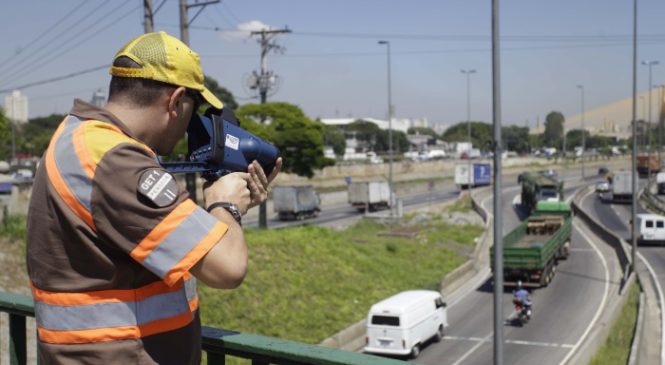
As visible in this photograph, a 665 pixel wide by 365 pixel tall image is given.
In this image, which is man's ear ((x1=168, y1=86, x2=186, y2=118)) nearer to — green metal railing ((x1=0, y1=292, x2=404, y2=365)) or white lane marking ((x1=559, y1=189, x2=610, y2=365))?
green metal railing ((x1=0, y1=292, x2=404, y2=365))

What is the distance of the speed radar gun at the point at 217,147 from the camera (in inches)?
100

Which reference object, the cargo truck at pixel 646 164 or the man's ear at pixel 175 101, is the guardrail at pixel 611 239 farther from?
the cargo truck at pixel 646 164

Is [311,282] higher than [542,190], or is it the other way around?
[542,190]

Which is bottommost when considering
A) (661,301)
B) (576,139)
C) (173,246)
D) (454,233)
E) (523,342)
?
(523,342)

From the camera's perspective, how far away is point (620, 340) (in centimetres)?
1878

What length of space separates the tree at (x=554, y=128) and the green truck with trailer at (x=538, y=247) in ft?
373

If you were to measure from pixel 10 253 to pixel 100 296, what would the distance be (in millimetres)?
17866

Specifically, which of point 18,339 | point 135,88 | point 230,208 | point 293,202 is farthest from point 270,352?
point 293,202

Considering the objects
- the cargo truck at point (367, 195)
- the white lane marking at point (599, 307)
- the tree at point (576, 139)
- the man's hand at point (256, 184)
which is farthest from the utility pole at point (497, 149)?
the tree at point (576, 139)

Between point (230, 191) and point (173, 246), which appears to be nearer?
point (173, 246)

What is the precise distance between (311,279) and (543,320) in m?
7.93

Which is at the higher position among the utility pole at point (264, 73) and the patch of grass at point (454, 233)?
the utility pole at point (264, 73)

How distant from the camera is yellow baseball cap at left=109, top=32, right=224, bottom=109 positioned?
85.5 inches

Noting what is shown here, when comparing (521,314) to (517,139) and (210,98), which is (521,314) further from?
(517,139)
